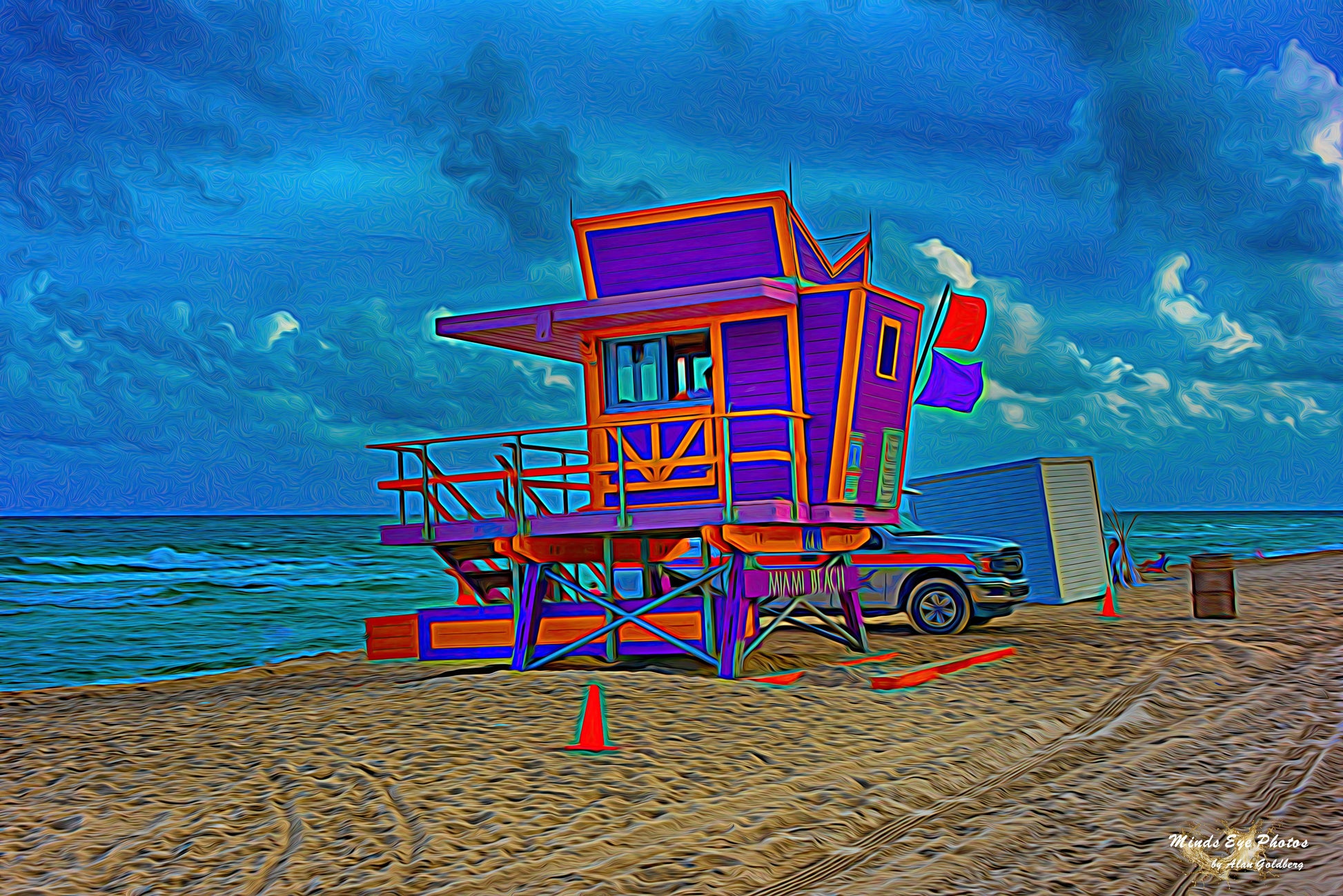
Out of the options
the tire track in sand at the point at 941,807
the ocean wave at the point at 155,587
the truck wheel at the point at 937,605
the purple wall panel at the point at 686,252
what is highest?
the purple wall panel at the point at 686,252

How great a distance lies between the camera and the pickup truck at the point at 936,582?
18016mm

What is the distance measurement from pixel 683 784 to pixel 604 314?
6.45 metres

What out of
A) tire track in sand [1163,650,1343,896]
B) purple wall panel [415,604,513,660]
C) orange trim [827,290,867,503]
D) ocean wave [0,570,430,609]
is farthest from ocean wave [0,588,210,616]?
tire track in sand [1163,650,1343,896]

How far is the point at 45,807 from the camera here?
779 cm

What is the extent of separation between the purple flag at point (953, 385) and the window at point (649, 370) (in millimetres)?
3574

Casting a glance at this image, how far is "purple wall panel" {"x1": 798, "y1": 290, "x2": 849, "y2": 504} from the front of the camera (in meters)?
13.5

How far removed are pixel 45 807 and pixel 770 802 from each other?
5.02 meters

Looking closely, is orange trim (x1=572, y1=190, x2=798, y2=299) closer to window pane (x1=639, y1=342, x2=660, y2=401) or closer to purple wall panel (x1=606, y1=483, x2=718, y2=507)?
window pane (x1=639, y1=342, x2=660, y2=401)

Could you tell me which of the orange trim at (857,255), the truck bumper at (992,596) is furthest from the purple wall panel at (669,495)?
the truck bumper at (992,596)

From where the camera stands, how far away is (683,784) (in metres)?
8.06

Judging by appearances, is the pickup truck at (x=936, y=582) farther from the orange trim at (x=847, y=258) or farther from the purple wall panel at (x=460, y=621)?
the purple wall panel at (x=460, y=621)

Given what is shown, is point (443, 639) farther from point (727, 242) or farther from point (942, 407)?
point (942, 407)

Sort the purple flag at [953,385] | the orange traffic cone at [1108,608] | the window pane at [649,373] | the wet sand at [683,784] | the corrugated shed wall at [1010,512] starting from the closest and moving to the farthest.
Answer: the wet sand at [683,784]
the window pane at [649,373]
the purple flag at [953,385]
the orange traffic cone at [1108,608]
the corrugated shed wall at [1010,512]

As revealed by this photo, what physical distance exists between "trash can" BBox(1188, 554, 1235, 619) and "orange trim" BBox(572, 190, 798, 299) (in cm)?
1006
